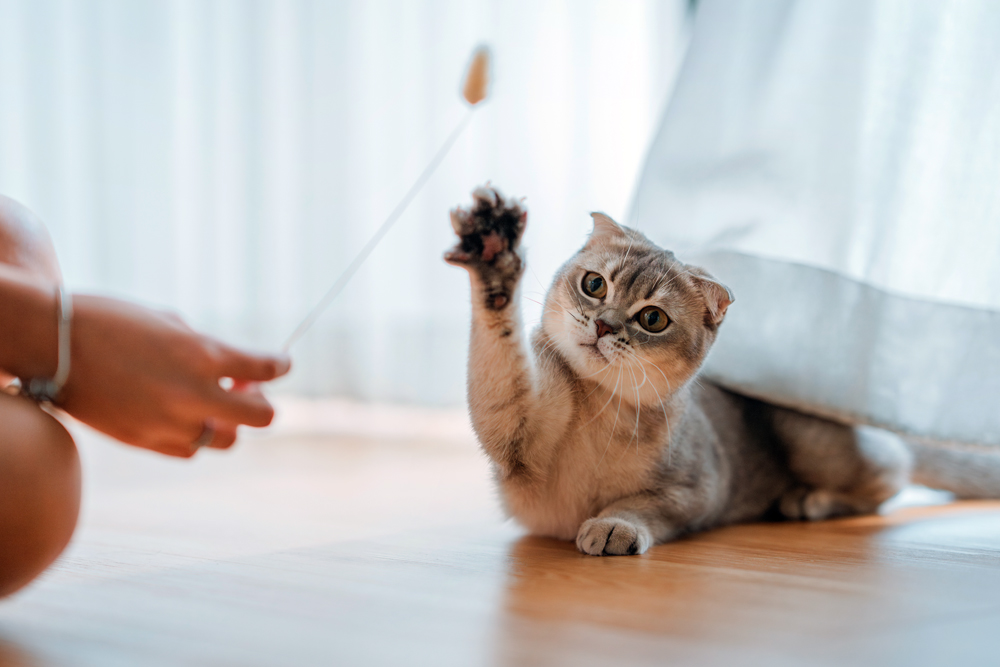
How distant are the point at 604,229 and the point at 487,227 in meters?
0.48

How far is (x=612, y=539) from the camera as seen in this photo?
112 cm

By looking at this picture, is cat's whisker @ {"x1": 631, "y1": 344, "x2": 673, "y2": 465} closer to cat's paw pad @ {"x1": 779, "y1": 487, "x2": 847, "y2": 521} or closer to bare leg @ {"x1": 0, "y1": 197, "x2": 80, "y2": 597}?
cat's paw pad @ {"x1": 779, "y1": 487, "x2": 847, "y2": 521}

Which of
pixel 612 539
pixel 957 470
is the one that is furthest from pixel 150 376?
pixel 957 470

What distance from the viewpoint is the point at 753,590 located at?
0.90 metres

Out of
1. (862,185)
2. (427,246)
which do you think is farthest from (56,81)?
(862,185)

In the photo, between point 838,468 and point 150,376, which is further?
point 838,468

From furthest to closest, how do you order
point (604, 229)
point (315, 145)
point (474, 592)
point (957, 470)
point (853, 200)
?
point (315, 145), point (957, 470), point (853, 200), point (604, 229), point (474, 592)

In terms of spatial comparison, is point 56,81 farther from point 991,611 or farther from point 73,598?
point 991,611

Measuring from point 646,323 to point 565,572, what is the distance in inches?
17.4

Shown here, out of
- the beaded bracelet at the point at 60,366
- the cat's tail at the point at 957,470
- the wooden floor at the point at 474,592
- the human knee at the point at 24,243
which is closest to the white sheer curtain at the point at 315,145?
the cat's tail at the point at 957,470

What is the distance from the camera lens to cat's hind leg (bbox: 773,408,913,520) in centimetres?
159

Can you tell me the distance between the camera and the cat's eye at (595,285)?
129 centimetres

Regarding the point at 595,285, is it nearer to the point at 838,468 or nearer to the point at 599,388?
the point at 599,388

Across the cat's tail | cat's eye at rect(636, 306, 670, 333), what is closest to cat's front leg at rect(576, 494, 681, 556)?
cat's eye at rect(636, 306, 670, 333)
